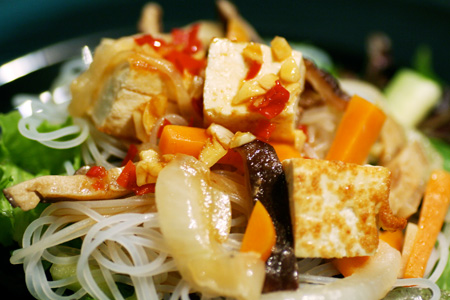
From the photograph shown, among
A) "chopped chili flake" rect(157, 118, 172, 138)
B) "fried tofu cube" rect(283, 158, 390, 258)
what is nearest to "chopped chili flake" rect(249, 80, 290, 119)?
"fried tofu cube" rect(283, 158, 390, 258)

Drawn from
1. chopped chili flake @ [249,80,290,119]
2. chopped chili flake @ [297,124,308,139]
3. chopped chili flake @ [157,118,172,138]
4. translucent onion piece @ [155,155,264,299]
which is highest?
chopped chili flake @ [249,80,290,119]

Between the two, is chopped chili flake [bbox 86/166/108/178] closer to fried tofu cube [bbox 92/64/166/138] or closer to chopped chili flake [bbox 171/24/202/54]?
fried tofu cube [bbox 92/64/166/138]

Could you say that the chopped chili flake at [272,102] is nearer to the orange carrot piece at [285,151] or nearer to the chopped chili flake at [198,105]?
the orange carrot piece at [285,151]

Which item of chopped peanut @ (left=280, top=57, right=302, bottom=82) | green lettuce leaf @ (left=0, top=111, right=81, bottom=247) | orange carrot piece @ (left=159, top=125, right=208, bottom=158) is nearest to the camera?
orange carrot piece @ (left=159, top=125, right=208, bottom=158)

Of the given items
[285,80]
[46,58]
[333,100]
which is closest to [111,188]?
[285,80]

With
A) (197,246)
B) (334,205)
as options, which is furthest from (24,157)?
(334,205)

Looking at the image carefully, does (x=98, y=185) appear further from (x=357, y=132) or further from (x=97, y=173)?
(x=357, y=132)

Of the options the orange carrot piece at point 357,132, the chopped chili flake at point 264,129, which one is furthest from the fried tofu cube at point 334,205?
the orange carrot piece at point 357,132

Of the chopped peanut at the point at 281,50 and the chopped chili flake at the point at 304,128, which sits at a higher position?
the chopped peanut at the point at 281,50
